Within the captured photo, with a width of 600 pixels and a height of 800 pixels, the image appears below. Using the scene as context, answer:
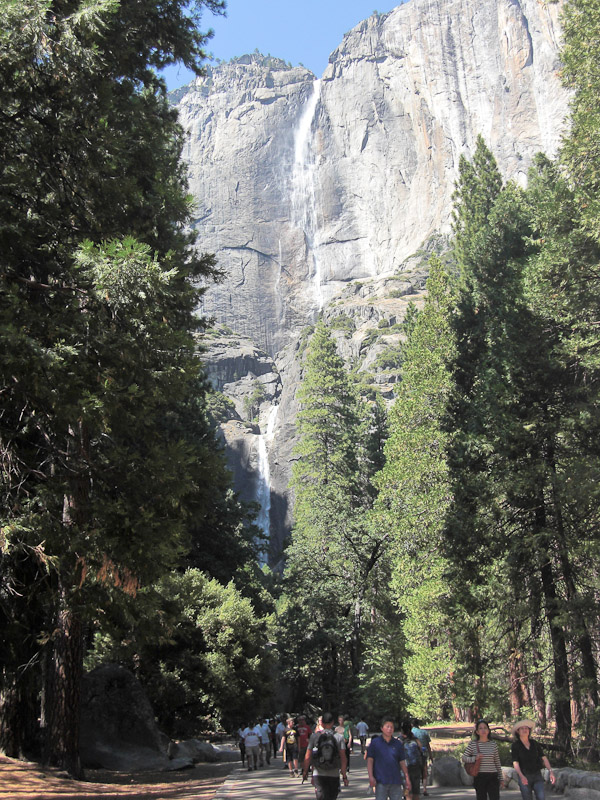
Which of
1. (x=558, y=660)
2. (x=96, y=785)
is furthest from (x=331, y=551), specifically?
(x=96, y=785)

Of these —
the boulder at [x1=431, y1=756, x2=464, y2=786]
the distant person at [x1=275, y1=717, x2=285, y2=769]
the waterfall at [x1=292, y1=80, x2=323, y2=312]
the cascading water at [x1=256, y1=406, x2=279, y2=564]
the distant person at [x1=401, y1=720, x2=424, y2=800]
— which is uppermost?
the waterfall at [x1=292, y1=80, x2=323, y2=312]

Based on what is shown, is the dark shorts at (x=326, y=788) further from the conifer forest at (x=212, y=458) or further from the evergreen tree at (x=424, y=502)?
the evergreen tree at (x=424, y=502)

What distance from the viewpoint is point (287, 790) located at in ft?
35.7

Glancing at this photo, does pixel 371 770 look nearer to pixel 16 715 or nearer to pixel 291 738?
pixel 16 715

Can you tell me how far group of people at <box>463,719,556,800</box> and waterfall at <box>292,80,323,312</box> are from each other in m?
108

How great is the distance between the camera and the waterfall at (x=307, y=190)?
119 meters

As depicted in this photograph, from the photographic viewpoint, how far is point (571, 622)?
46.6 ft

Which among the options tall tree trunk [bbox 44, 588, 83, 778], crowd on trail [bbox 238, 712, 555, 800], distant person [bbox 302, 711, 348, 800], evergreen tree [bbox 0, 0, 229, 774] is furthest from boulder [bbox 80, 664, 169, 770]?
distant person [bbox 302, 711, 348, 800]

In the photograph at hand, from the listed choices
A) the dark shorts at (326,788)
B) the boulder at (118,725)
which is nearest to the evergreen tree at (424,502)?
the boulder at (118,725)

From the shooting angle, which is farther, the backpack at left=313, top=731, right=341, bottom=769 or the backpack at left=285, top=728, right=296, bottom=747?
the backpack at left=285, top=728, right=296, bottom=747

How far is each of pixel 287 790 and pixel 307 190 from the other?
399 ft

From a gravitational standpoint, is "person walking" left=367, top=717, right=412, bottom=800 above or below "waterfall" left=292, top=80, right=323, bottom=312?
below

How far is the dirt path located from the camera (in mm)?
9031

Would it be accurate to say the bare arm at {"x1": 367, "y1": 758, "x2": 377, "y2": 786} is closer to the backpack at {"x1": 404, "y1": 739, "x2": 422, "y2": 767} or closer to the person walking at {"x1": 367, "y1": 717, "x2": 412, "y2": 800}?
the person walking at {"x1": 367, "y1": 717, "x2": 412, "y2": 800}
